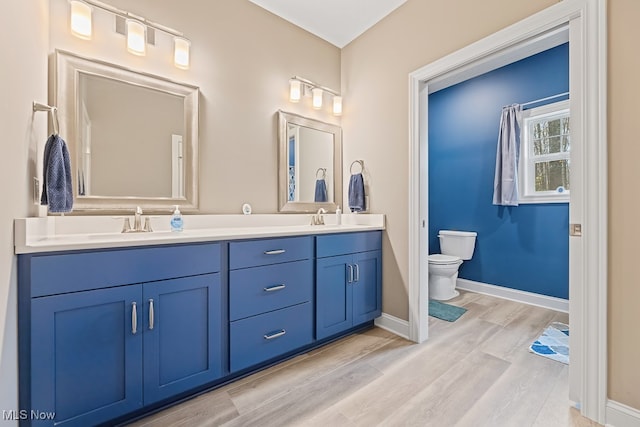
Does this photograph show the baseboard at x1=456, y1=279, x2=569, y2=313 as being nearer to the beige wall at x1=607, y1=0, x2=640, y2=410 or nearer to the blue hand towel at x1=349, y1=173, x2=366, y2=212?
the beige wall at x1=607, y1=0, x2=640, y2=410

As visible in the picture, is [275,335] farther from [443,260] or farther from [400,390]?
[443,260]

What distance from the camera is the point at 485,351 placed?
1966 mm

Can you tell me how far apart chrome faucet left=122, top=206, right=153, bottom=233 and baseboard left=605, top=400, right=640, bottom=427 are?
2478 millimetres

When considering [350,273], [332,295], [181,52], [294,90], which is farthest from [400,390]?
[181,52]

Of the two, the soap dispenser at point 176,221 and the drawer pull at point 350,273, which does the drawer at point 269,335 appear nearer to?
the drawer pull at point 350,273

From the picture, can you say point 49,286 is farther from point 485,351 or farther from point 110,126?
point 485,351

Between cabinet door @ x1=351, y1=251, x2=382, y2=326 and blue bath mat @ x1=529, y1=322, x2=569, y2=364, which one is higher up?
cabinet door @ x1=351, y1=251, x2=382, y2=326

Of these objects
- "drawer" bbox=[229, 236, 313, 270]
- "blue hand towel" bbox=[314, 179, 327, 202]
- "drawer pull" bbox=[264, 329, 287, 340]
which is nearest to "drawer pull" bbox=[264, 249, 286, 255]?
"drawer" bbox=[229, 236, 313, 270]

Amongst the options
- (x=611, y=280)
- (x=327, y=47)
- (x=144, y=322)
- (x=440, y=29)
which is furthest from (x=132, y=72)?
(x=611, y=280)

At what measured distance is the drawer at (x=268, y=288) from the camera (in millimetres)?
1557

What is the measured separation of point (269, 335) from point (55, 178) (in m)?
1.32

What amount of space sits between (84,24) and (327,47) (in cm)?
186

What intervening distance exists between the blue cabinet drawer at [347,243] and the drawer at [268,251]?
0.10 m

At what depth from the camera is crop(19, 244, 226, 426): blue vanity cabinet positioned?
1.06 meters
